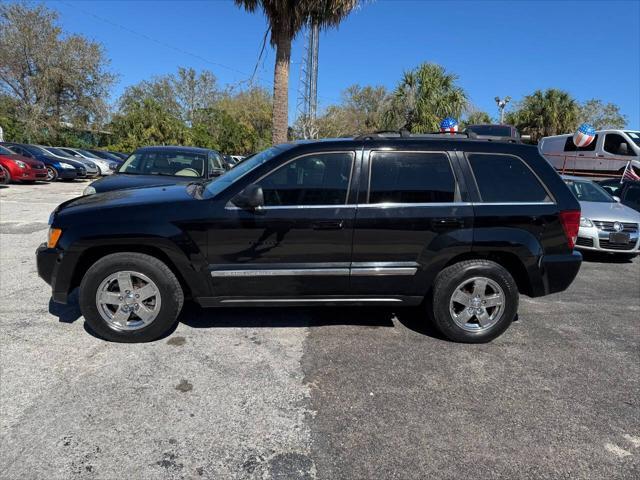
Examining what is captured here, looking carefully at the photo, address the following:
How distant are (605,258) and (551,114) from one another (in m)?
25.2

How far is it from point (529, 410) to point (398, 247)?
1535 mm

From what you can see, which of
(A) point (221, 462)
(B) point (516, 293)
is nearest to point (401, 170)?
(B) point (516, 293)

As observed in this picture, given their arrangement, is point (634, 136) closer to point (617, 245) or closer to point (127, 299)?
point (617, 245)

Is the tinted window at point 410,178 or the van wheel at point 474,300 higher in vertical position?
the tinted window at point 410,178

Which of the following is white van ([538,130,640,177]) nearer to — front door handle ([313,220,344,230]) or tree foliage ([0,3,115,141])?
front door handle ([313,220,344,230])

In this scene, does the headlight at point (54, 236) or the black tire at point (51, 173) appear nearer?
the headlight at point (54, 236)

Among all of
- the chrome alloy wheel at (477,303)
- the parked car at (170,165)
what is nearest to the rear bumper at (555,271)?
the chrome alloy wheel at (477,303)

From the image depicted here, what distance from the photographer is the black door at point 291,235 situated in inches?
139

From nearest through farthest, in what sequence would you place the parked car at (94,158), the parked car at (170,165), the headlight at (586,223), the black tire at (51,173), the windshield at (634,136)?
the parked car at (170,165) < the headlight at (586,223) < the windshield at (634,136) < the black tire at (51,173) < the parked car at (94,158)

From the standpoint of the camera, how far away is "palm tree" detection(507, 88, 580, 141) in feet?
96.4

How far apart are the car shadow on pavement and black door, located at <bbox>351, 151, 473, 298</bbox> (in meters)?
5.55

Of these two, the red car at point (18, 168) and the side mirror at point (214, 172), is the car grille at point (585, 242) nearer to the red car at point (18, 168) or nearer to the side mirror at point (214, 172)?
the side mirror at point (214, 172)

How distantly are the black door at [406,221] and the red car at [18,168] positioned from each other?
15.9m

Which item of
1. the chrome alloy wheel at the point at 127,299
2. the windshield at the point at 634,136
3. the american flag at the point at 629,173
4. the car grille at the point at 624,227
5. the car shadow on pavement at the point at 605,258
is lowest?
the car shadow on pavement at the point at 605,258
